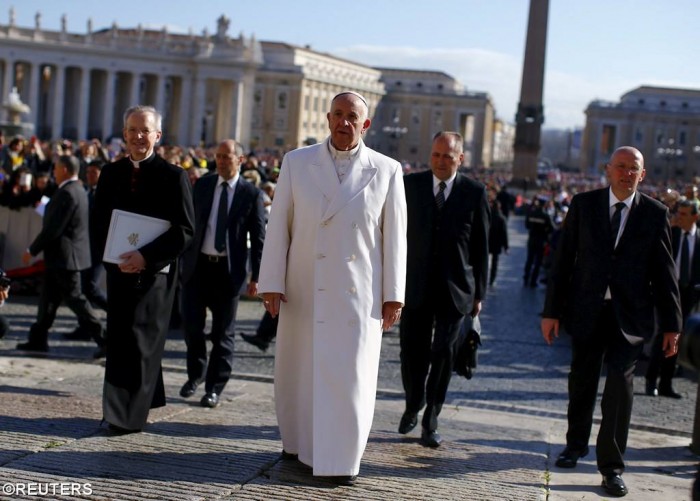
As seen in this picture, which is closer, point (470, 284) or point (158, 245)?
point (158, 245)

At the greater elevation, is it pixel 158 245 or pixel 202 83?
pixel 202 83

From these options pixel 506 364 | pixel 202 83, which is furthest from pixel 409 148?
pixel 506 364

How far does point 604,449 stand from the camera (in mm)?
6117

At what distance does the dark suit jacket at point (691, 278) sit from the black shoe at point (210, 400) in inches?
188

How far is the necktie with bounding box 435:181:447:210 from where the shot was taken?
701 centimetres

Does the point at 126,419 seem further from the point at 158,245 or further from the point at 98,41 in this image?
the point at 98,41

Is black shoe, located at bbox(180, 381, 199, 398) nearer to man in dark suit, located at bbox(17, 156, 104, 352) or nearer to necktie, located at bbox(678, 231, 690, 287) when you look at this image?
man in dark suit, located at bbox(17, 156, 104, 352)

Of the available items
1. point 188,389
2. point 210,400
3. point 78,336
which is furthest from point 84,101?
point 210,400

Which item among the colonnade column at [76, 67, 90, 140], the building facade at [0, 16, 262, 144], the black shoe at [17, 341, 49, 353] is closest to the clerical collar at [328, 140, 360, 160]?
the black shoe at [17, 341, 49, 353]

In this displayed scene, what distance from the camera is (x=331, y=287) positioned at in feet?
17.8

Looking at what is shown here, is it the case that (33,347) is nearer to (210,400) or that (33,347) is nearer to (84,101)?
(210,400)

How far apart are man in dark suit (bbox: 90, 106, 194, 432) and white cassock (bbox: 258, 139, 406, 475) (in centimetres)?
103

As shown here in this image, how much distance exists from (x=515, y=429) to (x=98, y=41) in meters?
86.1

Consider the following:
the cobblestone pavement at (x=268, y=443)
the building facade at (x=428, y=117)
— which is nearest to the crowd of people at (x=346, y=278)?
the cobblestone pavement at (x=268, y=443)
